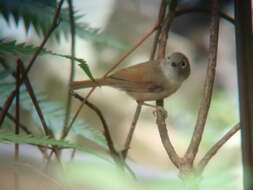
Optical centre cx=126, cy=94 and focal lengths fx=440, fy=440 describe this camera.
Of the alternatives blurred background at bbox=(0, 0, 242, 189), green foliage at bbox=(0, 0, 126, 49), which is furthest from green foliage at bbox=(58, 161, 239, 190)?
blurred background at bbox=(0, 0, 242, 189)

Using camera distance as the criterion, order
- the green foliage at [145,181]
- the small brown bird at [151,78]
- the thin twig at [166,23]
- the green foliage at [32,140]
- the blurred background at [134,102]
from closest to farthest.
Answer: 1. the green foliage at [145,181]
2. the green foliage at [32,140]
3. the thin twig at [166,23]
4. the small brown bird at [151,78]
5. the blurred background at [134,102]

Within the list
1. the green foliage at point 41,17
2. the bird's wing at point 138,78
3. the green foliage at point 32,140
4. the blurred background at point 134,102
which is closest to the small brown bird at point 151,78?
the bird's wing at point 138,78

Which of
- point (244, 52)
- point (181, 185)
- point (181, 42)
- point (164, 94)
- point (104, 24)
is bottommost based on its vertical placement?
point (181, 185)

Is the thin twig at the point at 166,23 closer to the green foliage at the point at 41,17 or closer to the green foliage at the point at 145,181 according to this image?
the green foliage at the point at 41,17

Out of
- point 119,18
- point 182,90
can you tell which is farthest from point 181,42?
point 119,18

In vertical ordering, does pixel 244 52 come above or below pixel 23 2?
below

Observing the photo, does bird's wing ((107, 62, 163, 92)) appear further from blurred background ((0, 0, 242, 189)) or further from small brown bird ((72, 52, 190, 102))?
blurred background ((0, 0, 242, 189))

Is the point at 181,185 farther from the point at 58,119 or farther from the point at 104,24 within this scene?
the point at 104,24
